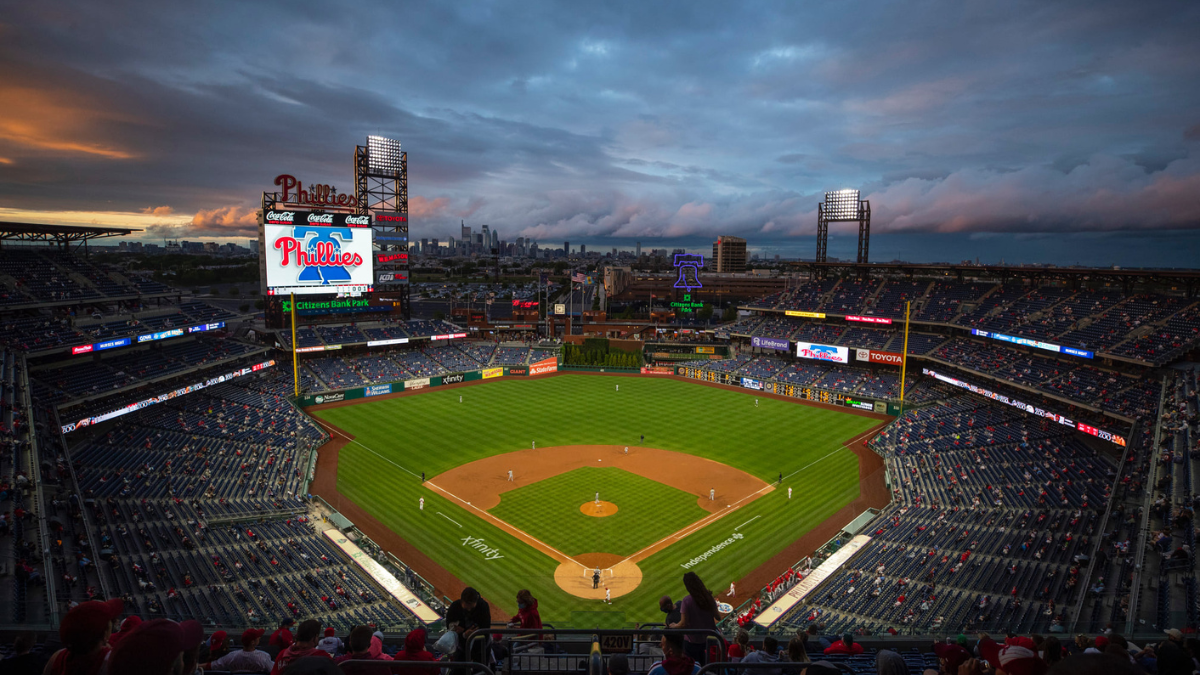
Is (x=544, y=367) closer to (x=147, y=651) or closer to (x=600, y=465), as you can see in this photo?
(x=600, y=465)

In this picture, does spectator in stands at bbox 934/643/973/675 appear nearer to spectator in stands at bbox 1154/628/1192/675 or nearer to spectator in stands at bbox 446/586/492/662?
spectator in stands at bbox 1154/628/1192/675

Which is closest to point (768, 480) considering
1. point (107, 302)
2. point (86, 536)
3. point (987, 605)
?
point (987, 605)

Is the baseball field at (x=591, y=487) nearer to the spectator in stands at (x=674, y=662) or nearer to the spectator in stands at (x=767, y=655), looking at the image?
the spectator in stands at (x=767, y=655)

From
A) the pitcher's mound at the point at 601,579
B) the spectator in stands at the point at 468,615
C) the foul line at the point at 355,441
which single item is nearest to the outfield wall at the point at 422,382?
the foul line at the point at 355,441

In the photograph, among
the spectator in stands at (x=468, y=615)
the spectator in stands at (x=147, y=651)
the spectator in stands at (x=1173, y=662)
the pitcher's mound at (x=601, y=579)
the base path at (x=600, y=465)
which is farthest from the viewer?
the base path at (x=600, y=465)

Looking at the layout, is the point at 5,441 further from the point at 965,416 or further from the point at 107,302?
the point at 965,416

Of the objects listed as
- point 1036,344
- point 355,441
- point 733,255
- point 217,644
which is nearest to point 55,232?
point 355,441
